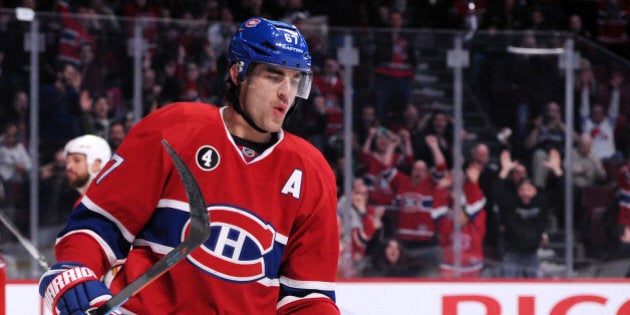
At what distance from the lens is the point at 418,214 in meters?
5.91

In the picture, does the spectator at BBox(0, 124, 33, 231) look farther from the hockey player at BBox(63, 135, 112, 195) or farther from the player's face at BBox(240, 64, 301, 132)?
the player's face at BBox(240, 64, 301, 132)

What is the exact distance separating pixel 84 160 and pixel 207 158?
259 centimetres

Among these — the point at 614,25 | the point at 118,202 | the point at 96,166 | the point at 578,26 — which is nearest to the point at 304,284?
the point at 118,202

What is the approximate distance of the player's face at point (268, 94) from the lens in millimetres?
2248

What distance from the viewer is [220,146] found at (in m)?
2.22

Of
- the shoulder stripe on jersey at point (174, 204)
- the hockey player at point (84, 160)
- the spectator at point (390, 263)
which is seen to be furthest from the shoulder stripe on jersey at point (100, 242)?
the spectator at point (390, 263)

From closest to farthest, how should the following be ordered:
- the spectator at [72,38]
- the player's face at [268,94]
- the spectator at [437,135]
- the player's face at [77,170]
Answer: the player's face at [268,94] < the player's face at [77,170] < the spectator at [72,38] < the spectator at [437,135]

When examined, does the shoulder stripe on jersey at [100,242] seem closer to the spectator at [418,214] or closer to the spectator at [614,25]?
the spectator at [418,214]

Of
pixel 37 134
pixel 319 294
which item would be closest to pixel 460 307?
pixel 319 294

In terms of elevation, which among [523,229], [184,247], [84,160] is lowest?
[523,229]

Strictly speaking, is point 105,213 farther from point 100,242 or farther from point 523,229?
point 523,229

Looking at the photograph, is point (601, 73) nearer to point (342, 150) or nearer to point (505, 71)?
point (505, 71)

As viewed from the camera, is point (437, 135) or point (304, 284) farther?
point (437, 135)

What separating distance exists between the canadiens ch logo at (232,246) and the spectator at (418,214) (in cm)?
369
